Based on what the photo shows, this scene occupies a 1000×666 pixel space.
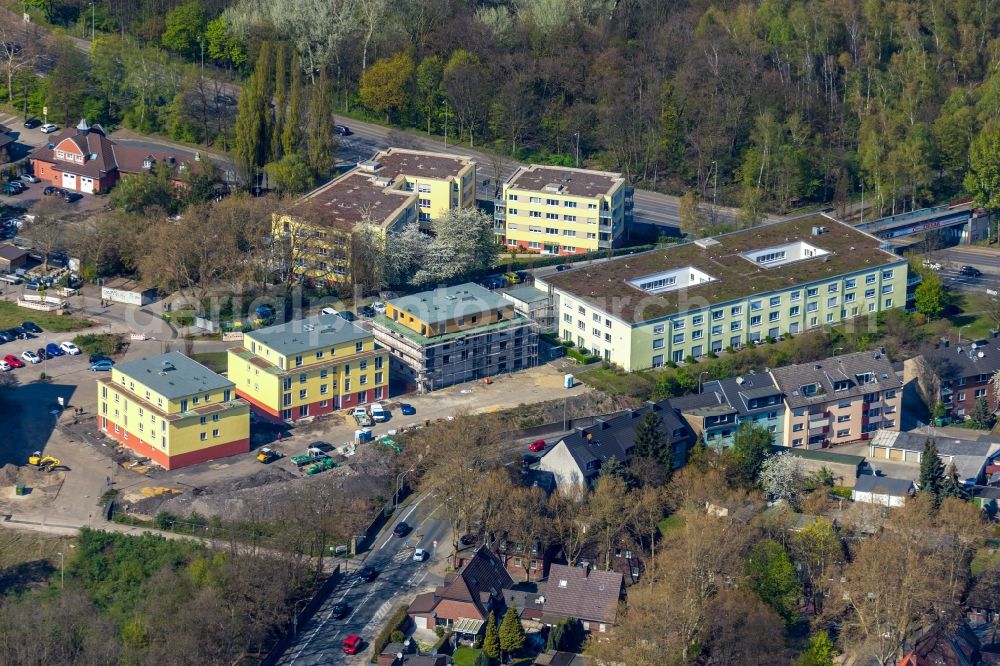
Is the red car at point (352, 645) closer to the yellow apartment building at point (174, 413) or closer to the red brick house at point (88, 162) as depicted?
the yellow apartment building at point (174, 413)

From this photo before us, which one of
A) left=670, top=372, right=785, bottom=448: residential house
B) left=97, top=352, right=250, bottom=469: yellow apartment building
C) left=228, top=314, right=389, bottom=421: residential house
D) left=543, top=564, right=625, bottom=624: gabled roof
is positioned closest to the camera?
left=543, top=564, right=625, bottom=624: gabled roof

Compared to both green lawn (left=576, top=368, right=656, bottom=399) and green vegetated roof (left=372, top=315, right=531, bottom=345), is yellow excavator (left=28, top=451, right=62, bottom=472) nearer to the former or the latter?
green vegetated roof (left=372, top=315, right=531, bottom=345)

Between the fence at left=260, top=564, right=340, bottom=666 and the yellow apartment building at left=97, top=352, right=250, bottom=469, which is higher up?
the yellow apartment building at left=97, top=352, right=250, bottom=469

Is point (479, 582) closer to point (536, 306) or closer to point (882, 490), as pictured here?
point (882, 490)

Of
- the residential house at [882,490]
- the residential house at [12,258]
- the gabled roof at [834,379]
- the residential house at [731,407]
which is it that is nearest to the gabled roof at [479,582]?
the residential house at [731,407]

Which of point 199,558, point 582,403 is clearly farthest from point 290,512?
point 582,403

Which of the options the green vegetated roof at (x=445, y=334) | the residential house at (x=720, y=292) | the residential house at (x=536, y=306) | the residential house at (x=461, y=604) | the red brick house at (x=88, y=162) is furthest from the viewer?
the red brick house at (x=88, y=162)

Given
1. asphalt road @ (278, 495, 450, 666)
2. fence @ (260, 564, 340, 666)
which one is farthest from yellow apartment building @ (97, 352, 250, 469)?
fence @ (260, 564, 340, 666)

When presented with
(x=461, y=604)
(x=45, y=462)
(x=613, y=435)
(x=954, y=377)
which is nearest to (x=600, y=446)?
(x=613, y=435)
